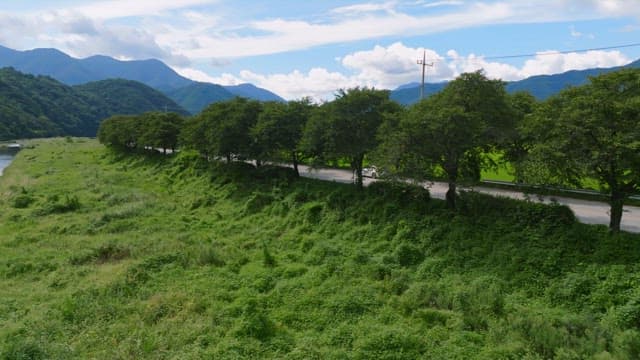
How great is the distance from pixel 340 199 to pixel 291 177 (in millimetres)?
8765

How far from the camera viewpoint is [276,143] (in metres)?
36.1

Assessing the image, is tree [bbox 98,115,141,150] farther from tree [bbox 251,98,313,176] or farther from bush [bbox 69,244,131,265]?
bush [bbox 69,244,131,265]

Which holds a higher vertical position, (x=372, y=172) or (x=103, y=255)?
(x=372, y=172)

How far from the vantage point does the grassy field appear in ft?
48.7

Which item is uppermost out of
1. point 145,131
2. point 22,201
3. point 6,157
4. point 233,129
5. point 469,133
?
point 145,131

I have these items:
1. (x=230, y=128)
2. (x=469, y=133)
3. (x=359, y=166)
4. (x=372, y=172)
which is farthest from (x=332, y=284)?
(x=230, y=128)

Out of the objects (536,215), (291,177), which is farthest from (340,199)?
(536,215)

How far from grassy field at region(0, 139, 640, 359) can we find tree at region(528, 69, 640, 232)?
2.31 m

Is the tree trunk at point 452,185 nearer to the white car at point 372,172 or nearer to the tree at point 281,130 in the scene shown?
the white car at point 372,172

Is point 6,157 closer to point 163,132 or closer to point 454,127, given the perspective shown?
point 163,132

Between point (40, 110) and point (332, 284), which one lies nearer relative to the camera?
point (332, 284)

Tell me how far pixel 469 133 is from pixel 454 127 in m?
0.89

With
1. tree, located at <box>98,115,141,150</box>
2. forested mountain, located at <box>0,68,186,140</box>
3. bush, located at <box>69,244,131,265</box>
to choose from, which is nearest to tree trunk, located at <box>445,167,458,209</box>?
bush, located at <box>69,244,131,265</box>

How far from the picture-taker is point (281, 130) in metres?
36.1
